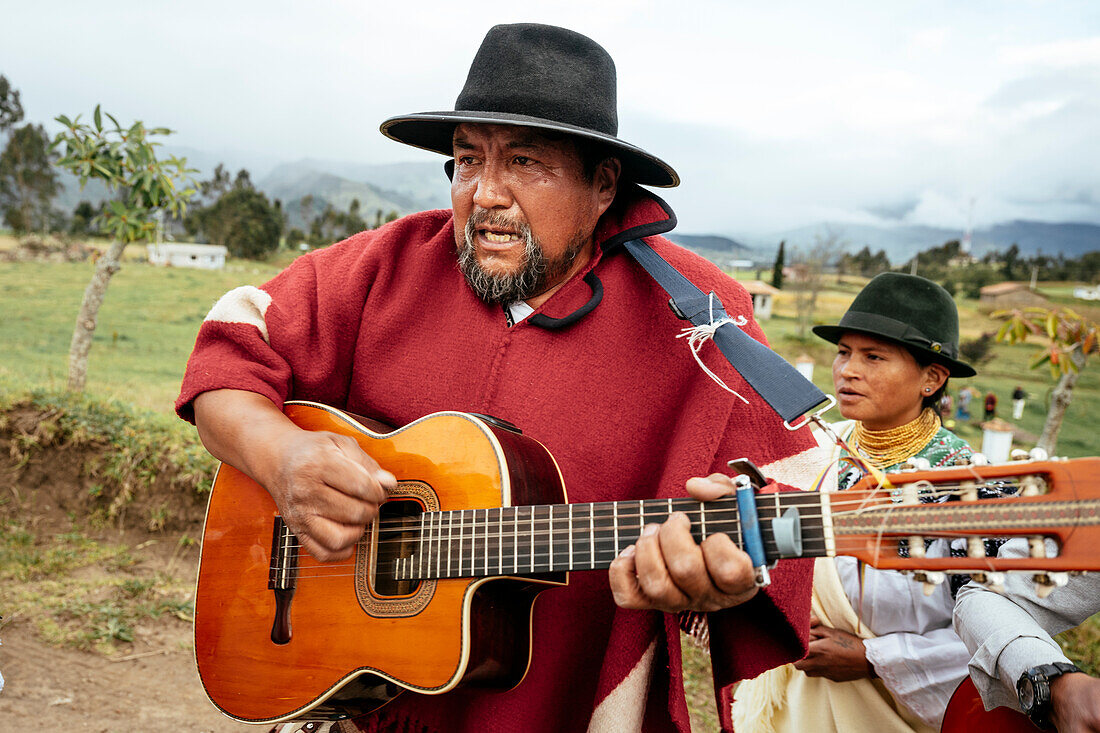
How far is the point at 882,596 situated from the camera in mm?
2896

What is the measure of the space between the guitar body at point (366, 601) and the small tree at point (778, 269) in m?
15.9

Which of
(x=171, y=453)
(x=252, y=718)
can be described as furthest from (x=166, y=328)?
(x=252, y=718)

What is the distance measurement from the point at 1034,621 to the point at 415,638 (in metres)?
1.90

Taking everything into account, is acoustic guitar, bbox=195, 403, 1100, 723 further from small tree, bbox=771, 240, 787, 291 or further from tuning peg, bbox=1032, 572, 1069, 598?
small tree, bbox=771, 240, 787, 291

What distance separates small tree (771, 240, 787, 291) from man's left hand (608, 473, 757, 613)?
633 inches

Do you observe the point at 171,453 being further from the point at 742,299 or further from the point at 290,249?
the point at 290,249

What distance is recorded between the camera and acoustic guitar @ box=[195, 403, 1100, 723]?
1.51m

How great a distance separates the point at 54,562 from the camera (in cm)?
523

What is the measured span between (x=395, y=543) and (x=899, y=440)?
7.93ft

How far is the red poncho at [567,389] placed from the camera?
1901 millimetres

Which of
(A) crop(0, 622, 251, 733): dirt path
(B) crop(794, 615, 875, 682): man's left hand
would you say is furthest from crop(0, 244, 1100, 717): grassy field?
(B) crop(794, 615, 875, 682): man's left hand

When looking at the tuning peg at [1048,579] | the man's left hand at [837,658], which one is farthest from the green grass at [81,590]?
the tuning peg at [1048,579]

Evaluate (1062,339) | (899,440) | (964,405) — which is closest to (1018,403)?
(964,405)

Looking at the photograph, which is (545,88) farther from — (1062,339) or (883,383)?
(1062,339)
